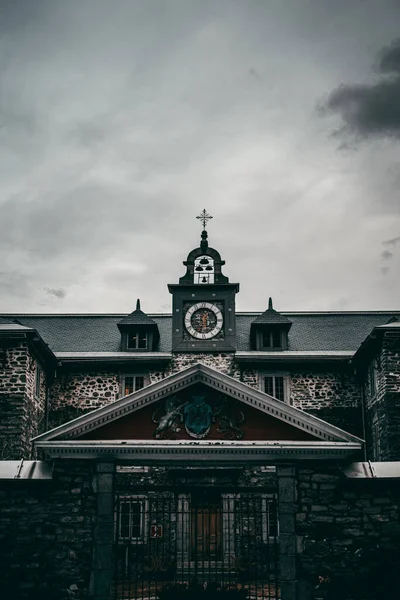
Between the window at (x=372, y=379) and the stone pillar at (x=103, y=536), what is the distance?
1092 cm

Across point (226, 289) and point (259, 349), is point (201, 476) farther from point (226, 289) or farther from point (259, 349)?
point (226, 289)

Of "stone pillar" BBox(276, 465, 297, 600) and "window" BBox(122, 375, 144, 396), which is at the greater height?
"window" BBox(122, 375, 144, 396)

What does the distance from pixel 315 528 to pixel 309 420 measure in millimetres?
2405

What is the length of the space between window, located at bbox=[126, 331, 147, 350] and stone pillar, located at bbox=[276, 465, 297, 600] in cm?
1153

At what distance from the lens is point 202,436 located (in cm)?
1742

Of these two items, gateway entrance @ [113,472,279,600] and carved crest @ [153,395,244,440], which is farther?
carved crest @ [153,395,244,440]

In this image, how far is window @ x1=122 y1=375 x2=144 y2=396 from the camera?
2677 centimetres

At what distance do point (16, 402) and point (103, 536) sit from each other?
26.6 ft

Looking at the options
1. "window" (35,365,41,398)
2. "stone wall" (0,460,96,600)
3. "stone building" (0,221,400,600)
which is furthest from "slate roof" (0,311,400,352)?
"stone wall" (0,460,96,600)

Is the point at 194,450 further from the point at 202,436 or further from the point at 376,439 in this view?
the point at 376,439

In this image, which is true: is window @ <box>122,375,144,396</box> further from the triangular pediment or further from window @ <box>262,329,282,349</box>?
the triangular pediment

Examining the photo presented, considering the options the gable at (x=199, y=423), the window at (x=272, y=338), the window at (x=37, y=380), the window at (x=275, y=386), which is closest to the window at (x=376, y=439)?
the window at (x=275, y=386)

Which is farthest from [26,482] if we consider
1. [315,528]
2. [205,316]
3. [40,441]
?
[205,316]

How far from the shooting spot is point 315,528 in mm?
16625
